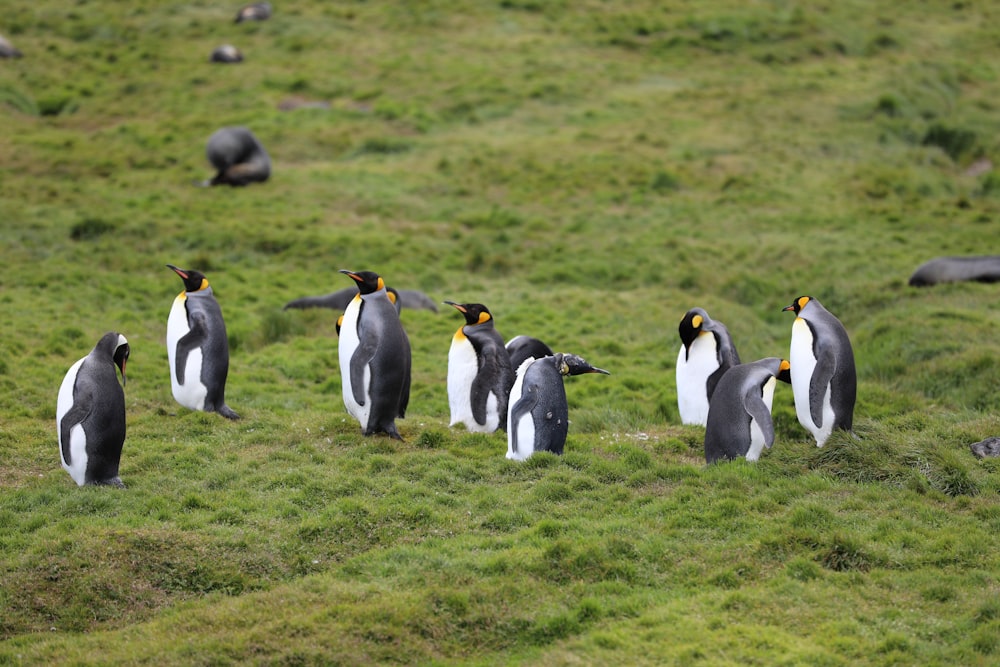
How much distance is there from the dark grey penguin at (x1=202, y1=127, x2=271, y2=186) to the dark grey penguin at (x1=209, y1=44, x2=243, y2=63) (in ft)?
28.5

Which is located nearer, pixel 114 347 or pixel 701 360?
pixel 114 347

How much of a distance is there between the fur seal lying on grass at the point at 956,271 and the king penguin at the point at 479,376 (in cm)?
892

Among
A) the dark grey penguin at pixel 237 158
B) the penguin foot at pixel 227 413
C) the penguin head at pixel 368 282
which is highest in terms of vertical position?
the penguin head at pixel 368 282

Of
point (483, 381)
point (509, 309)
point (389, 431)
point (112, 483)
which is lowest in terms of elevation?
point (509, 309)

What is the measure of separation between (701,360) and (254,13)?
27580mm

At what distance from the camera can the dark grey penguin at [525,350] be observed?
484 inches

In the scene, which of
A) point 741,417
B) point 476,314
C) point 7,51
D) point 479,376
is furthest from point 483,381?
point 7,51

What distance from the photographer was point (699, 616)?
752 centimetres

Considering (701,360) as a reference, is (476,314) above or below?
above

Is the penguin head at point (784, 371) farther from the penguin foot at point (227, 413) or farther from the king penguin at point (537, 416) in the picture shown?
the penguin foot at point (227, 413)

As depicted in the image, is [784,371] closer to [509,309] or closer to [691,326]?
[691,326]

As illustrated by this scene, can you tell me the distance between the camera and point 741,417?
408 inches

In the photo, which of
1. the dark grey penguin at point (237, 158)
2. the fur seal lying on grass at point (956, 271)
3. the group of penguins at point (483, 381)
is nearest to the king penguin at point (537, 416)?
the group of penguins at point (483, 381)

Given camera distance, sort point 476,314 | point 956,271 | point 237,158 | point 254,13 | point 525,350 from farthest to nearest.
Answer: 1. point 254,13
2. point 237,158
3. point 956,271
4. point 525,350
5. point 476,314
